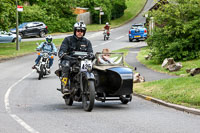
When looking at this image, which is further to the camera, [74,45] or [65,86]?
[65,86]

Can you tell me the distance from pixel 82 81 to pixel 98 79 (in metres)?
0.46

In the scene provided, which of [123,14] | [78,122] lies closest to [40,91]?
[78,122]

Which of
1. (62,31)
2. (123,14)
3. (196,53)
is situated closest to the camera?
(196,53)

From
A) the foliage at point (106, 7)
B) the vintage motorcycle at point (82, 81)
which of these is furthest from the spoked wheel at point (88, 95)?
the foliage at point (106, 7)

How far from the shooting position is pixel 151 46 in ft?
89.3

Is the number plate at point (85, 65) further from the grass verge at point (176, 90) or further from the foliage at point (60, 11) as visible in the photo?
the foliage at point (60, 11)

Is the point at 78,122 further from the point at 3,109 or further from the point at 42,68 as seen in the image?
the point at 42,68

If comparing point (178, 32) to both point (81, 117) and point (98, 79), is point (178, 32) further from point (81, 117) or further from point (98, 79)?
point (81, 117)

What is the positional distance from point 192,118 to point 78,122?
7.81 feet

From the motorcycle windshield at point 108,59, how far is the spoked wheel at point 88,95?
0.96m

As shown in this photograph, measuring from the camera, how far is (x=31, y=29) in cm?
5441

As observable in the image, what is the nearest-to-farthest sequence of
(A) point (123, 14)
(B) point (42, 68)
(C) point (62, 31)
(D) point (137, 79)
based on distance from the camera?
(D) point (137, 79) → (B) point (42, 68) → (C) point (62, 31) → (A) point (123, 14)

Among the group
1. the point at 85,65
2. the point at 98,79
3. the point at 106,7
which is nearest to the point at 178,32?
the point at 98,79

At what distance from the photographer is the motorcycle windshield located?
38.9 feet
